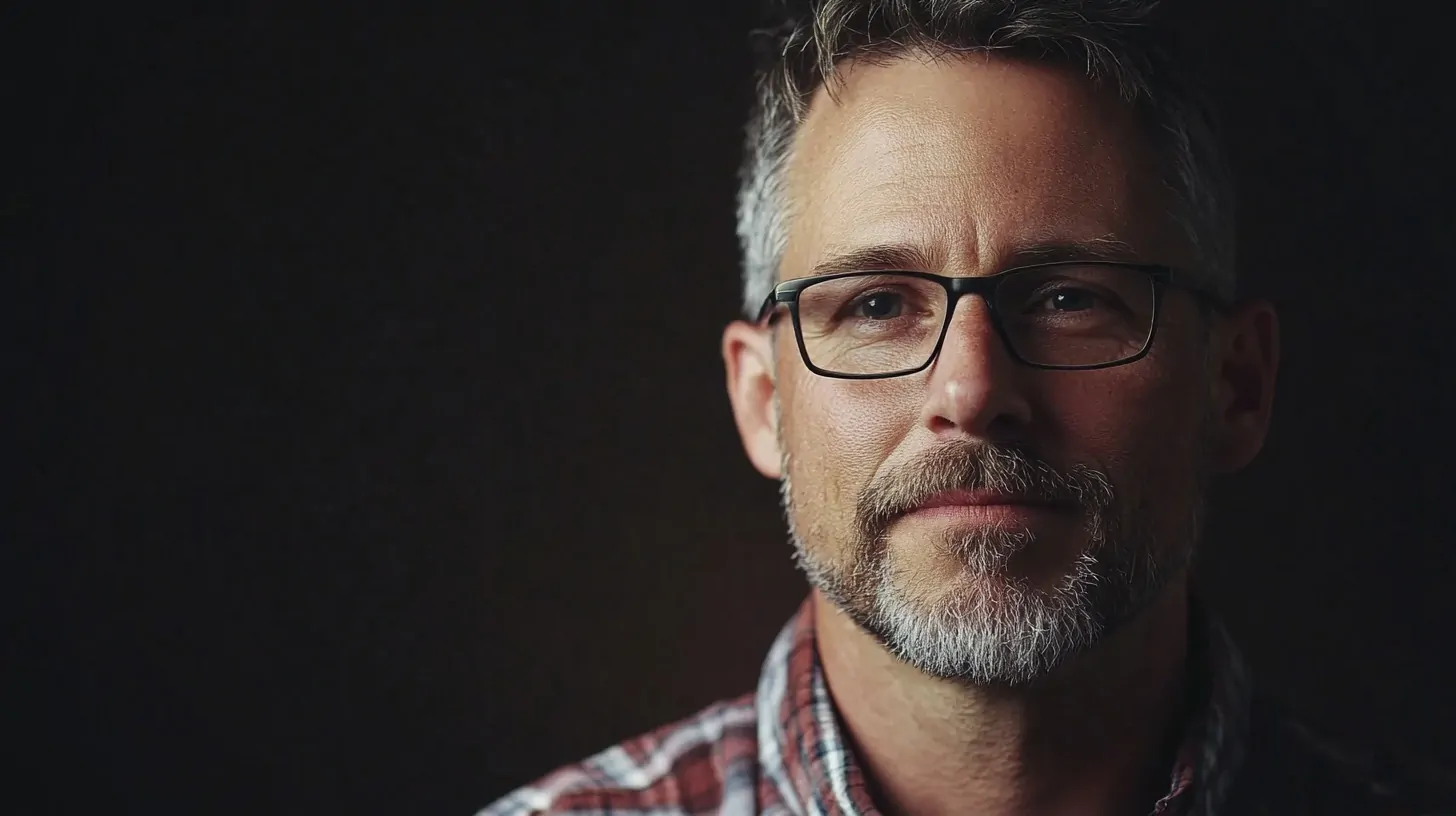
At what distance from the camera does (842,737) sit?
1.74m

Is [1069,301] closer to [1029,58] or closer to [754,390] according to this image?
[1029,58]

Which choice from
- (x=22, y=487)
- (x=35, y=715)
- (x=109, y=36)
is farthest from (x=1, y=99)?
(x=35, y=715)

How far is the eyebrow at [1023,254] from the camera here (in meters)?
1.53

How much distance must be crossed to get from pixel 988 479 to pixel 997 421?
2.5 inches

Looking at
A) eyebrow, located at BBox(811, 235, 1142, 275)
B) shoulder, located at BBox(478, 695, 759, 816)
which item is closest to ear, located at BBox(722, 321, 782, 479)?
eyebrow, located at BBox(811, 235, 1142, 275)

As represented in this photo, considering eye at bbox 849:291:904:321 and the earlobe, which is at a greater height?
eye at bbox 849:291:904:321

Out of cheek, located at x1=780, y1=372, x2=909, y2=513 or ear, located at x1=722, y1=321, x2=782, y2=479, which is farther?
ear, located at x1=722, y1=321, x2=782, y2=479

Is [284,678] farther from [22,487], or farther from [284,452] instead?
[22,487]

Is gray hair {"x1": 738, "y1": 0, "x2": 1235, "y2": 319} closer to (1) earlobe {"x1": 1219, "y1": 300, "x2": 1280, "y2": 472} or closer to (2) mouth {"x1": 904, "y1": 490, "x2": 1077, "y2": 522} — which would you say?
(1) earlobe {"x1": 1219, "y1": 300, "x2": 1280, "y2": 472}

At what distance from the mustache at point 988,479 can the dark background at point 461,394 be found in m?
0.73

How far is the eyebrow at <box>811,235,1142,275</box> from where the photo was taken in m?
1.53

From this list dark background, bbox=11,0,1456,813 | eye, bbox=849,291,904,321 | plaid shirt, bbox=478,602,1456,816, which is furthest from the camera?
dark background, bbox=11,0,1456,813

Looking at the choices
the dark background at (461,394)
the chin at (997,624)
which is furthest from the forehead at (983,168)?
the dark background at (461,394)

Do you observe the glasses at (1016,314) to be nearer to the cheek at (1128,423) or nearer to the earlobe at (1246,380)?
the cheek at (1128,423)
